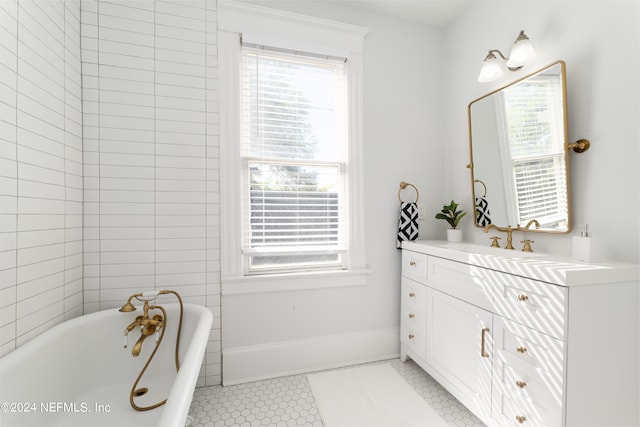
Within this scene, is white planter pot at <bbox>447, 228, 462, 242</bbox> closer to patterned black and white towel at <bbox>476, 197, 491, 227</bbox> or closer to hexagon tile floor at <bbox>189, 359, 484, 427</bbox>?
patterned black and white towel at <bbox>476, 197, 491, 227</bbox>

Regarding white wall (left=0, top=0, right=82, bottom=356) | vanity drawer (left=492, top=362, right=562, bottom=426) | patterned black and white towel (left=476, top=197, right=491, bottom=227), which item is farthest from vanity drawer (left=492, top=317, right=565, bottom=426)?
white wall (left=0, top=0, right=82, bottom=356)

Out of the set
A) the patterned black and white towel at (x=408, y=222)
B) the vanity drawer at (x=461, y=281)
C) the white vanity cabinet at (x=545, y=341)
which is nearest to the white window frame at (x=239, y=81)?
the patterned black and white towel at (x=408, y=222)

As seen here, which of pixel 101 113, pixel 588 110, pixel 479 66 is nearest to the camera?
pixel 588 110

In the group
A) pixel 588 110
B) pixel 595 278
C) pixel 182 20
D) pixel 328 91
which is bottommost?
pixel 595 278

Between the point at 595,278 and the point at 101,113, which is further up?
the point at 101,113

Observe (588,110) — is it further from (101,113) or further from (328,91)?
(101,113)

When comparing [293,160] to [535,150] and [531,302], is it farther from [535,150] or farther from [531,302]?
[531,302]

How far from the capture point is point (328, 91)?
2191 millimetres

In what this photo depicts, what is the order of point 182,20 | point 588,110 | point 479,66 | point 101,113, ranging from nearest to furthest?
1. point 588,110
2. point 101,113
3. point 182,20
4. point 479,66

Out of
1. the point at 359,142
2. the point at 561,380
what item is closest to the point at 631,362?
the point at 561,380

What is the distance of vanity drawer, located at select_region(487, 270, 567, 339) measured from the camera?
1157mm

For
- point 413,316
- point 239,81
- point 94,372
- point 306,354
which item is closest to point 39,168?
point 94,372

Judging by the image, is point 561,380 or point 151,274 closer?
point 561,380

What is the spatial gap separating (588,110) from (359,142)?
129cm
